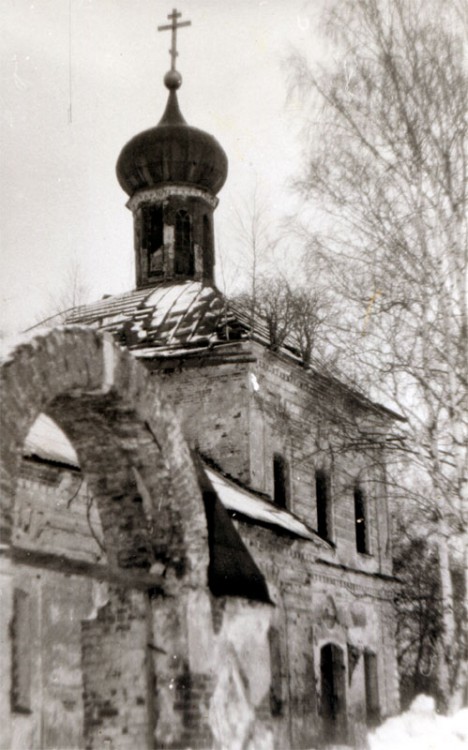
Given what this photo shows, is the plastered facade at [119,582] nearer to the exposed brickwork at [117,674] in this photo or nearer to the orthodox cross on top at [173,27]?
the exposed brickwork at [117,674]

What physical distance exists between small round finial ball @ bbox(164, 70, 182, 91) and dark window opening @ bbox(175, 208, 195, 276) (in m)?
2.50

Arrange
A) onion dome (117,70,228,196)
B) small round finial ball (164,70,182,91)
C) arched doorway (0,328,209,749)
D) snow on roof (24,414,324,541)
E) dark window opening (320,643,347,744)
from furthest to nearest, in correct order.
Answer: small round finial ball (164,70,182,91)
onion dome (117,70,228,196)
dark window opening (320,643,347,744)
snow on roof (24,414,324,541)
arched doorway (0,328,209,749)

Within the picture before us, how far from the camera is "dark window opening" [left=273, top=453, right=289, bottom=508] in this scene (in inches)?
692

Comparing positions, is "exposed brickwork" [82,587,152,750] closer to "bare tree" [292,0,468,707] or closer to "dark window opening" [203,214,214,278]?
"bare tree" [292,0,468,707]

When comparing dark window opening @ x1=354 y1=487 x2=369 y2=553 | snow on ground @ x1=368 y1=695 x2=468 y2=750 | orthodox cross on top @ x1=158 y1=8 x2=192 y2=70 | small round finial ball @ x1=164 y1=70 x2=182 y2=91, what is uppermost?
small round finial ball @ x1=164 y1=70 x2=182 y2=91

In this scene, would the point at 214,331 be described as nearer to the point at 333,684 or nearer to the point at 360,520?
the point at 360,520

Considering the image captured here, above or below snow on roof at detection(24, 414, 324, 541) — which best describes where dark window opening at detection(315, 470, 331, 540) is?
above

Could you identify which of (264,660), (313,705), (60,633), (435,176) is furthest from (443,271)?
(313,705)

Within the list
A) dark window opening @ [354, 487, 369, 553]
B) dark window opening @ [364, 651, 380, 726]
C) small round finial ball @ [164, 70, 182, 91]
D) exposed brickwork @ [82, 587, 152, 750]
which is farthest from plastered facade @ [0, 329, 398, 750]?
small round finial ball @ [164, 70, 182, 91]

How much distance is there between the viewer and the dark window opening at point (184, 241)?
65.8 ft

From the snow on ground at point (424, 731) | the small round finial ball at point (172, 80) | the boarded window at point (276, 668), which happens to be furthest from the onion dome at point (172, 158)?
the snow on ground at point (424, 731)

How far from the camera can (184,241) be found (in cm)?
2017

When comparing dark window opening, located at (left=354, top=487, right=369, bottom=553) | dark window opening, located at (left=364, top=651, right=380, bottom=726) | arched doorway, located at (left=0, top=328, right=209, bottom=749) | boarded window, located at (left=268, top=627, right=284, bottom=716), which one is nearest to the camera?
arched doorway, located at (left=0, top=328, right=209, bottom=749)

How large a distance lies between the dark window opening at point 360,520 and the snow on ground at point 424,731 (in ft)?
20.9
